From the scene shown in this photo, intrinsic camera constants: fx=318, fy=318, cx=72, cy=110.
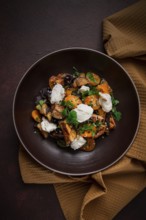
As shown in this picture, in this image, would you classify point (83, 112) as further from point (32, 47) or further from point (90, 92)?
point (32, 47)

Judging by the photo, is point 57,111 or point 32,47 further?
point 32,47

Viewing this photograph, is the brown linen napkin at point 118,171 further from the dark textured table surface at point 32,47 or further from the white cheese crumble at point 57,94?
the white cheese crumble at point 57,94

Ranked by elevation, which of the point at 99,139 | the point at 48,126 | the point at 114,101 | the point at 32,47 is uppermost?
the point at 32,47

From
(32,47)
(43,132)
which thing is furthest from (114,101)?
(32,47)

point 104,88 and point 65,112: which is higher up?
point 104,88

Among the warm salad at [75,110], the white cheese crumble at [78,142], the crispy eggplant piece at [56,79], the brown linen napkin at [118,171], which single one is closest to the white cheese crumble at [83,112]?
the warm salad at [75,110]

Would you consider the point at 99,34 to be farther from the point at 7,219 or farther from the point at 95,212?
the point at 7,219

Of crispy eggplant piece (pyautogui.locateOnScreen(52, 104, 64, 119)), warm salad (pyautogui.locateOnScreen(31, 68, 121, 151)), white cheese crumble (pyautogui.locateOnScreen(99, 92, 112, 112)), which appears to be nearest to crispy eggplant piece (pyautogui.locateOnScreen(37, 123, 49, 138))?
warm salad (pyautogui.locateOnScreen(31, 68, 121, 151))

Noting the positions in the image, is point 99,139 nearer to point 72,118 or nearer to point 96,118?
point 96,118

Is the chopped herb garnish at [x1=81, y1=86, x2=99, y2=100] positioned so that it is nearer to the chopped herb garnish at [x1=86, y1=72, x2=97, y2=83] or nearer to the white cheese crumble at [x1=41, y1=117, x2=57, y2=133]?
the chopped herb garnish at [x1=86, y1=72, x2=97, y2=83]
